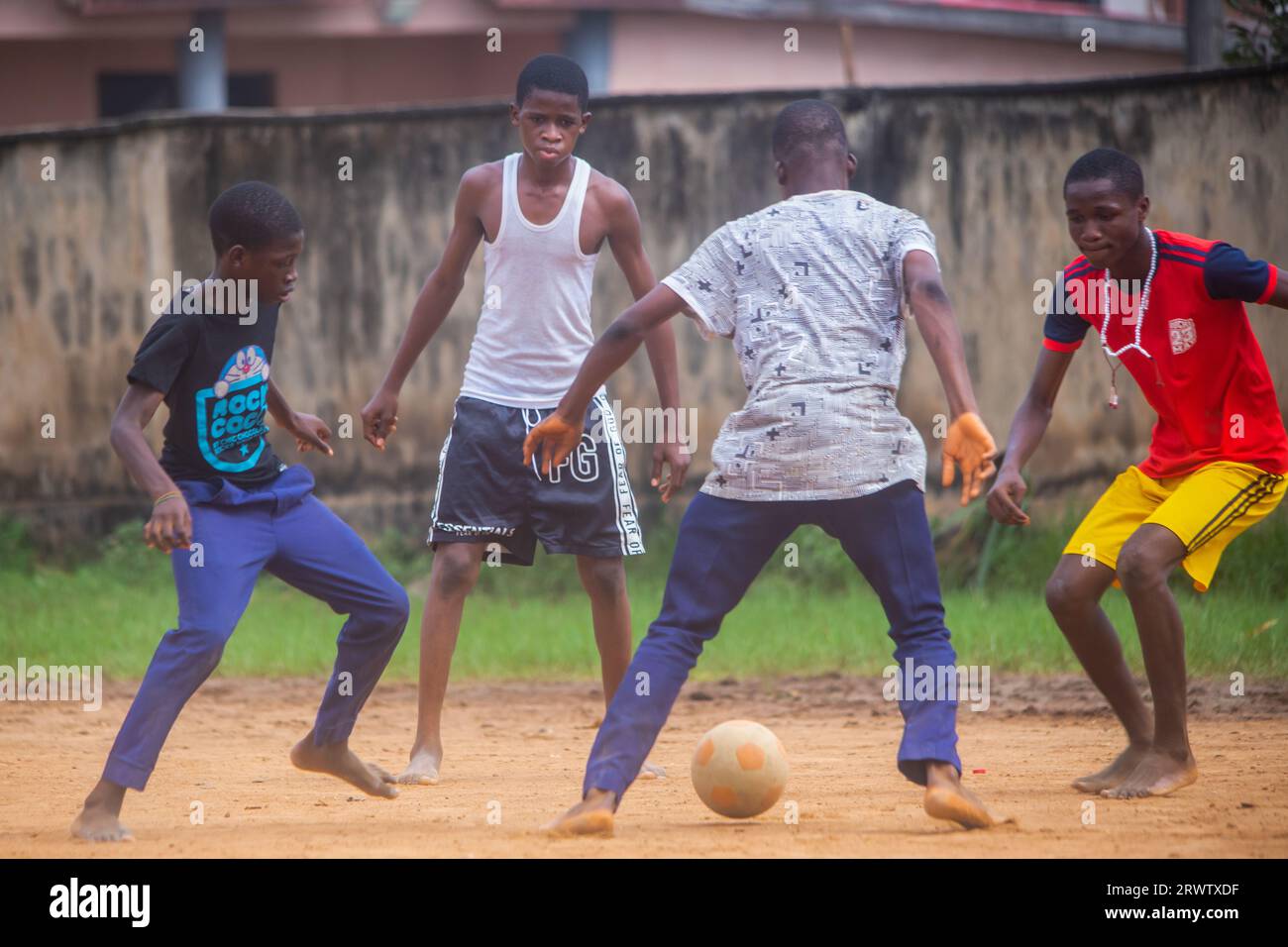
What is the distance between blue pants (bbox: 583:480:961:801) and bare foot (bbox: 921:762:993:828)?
40 millimetres

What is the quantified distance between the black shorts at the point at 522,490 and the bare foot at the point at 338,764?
887 millimetres

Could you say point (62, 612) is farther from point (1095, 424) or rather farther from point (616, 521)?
point (1095, 424)

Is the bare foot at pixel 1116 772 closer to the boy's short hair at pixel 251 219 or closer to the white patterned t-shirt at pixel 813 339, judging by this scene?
the white patterned t-shirt at pixel 813 339

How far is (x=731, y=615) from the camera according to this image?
31.9 feet

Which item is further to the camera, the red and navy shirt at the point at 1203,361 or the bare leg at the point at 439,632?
the bare leg at the point at 439,632

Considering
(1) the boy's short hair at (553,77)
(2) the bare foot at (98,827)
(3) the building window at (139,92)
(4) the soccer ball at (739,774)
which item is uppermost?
(3) the building window at (139,92)

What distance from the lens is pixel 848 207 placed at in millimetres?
4746

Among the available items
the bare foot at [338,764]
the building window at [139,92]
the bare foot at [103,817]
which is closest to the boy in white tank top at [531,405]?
the bare foot at [338,764]

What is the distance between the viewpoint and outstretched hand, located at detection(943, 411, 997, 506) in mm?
4289

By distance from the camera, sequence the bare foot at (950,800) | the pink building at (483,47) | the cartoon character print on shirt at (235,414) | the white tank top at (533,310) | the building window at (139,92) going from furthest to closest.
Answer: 1. the building window at (139,92)
2. the pink building at (483,47)
3. the white tank top at (533,310)
4. the cartoon character print on shirt at (235,414)
5. the bare foot at (950,800)

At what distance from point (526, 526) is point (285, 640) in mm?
3674

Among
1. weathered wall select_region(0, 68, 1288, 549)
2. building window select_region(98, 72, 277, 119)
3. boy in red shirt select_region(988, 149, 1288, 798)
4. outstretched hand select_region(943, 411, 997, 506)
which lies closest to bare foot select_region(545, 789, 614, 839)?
outstretched hand select_region(943, 411, 997, 506)

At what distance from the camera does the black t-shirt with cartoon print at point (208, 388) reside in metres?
4.93
